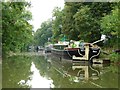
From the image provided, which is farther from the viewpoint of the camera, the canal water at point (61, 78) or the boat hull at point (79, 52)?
the boat hull at point (79, 52)

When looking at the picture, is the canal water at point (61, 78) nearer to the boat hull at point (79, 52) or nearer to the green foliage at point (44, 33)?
the boat hull at point (79, 52)

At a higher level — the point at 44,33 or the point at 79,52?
the point at 44,33

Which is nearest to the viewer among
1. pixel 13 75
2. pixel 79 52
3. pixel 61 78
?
pixel 61 78

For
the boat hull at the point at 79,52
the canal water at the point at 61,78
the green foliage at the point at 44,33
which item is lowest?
the canal water at the point at 61,78

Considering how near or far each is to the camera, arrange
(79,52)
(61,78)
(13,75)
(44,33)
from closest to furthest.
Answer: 1. (61,78)
2. (13,75)
3. (79,52)
4. (44,33)

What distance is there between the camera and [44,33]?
101m

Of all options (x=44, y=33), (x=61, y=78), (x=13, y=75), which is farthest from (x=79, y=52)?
(x=44, y=33)

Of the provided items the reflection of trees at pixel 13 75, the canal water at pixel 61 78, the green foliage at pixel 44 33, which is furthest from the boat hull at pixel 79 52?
the green foliage at pixel 44 33

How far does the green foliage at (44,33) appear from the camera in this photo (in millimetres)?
98500

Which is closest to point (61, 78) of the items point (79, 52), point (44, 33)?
point (79, 52)

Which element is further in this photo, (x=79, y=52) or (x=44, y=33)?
(x=44, y=33)

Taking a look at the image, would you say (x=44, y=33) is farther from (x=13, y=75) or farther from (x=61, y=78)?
(x=61, y=78)

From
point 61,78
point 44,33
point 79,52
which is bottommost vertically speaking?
point 61,78

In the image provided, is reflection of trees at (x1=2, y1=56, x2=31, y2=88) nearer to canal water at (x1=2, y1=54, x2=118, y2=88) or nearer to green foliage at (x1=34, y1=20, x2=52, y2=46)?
canal water at (x1=2, y1=54, x2=118, y2=88)
